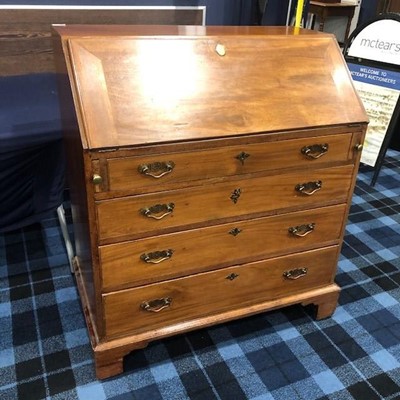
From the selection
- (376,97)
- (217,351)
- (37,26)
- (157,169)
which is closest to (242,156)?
(157,169)

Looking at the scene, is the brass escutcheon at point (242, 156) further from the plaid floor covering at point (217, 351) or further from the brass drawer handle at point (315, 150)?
the plaid floor covering at point (217, 351)

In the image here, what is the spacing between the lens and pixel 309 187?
1467 millimetres

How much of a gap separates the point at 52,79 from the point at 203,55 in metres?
1.14

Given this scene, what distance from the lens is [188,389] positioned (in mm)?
1499

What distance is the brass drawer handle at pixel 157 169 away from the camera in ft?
3.89

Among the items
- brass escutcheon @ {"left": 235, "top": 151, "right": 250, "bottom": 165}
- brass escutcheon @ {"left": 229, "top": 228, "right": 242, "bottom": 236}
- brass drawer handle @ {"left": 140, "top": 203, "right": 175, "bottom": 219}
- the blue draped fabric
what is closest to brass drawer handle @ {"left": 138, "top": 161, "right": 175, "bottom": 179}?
brass drawer handle @ {"left": 140, "top": 203, "right": 175, "bottom": 219}

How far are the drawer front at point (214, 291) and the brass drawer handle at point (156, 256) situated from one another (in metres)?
0.10

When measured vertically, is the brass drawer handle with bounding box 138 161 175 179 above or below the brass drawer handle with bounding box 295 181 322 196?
above

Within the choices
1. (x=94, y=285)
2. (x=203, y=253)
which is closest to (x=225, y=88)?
(x=203, y=253)

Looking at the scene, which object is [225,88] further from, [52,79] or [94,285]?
[52,79]

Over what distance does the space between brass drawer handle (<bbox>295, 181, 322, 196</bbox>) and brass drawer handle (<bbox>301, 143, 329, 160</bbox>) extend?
0.10 meters

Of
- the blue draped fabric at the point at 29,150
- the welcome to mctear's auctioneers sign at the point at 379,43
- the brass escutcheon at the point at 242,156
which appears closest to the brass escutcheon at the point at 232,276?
the brass escutcheon at the point at 242,156

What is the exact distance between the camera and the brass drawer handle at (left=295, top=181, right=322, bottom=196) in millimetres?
1450

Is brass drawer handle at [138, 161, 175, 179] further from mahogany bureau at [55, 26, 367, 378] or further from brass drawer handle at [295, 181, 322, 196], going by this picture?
brass drawer handle at [295, 181, 322, 196]
